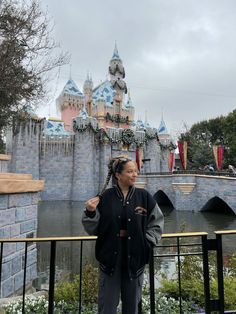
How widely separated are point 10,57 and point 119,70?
111 ft

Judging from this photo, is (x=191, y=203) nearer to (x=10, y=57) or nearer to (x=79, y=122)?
(x=79, y=122)

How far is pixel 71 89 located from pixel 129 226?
35.6 metres

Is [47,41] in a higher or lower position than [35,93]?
higher

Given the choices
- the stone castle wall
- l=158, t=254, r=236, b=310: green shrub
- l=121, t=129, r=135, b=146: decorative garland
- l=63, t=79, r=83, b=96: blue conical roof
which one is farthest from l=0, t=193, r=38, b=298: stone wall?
l=63, t=79, r=83, b=96: blue conical roof

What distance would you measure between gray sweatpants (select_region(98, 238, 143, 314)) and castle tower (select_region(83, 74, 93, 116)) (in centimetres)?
3346

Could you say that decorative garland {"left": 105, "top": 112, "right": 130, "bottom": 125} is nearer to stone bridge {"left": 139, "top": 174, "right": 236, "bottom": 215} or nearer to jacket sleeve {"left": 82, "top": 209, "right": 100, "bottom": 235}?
stone bridge {"left": 139, "top": 174, "right": 236, "bottom": 215}

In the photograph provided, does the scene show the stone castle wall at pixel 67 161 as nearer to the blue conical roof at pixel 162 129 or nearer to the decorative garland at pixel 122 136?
the decorative garland at pixel 122 136

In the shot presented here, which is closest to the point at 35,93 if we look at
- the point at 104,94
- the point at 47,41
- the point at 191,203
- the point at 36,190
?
the point at 47,41

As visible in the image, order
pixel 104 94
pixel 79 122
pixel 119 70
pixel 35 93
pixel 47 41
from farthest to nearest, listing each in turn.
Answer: pixel 119 70 < pixel 104 94 < pixel 79 122 < pixel 35 93 < pixel 47 41

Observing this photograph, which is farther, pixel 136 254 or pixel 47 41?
pixel 47 41

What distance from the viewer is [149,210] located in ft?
8.16

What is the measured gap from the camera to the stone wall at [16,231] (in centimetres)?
471

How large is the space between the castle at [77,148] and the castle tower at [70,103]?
0.12 metres

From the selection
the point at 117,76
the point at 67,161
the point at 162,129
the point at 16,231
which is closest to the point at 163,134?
the point at 162,129
